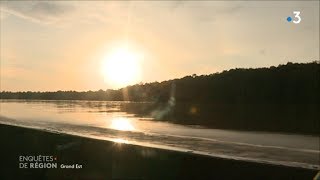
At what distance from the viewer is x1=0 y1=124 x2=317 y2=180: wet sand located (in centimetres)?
845

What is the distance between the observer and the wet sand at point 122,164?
845 cm

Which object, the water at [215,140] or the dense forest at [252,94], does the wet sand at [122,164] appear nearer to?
the water at [215,140]

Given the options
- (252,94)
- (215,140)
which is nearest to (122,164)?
(215,140)

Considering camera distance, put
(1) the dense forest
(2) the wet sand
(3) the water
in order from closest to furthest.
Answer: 1. (2) the wet sand
2. (3) the water
3. (1) the dense forest

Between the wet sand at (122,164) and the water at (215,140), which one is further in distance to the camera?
the water at (215,140)

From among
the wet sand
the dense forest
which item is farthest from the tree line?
the wet sand

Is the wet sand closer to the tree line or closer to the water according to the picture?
the water

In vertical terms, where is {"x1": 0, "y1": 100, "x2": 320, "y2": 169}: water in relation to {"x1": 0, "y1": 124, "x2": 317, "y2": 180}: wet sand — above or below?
below

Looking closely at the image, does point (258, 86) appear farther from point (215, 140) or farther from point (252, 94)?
point (215, 140)

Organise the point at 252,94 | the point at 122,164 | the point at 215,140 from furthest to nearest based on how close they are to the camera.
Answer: the point at 252,94 → the point at 215,140 → the point at 122,164

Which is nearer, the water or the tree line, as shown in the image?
the water

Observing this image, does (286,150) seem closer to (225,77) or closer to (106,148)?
(106,148)

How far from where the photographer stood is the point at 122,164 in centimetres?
1061

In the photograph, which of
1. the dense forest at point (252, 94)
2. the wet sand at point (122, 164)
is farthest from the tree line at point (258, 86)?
the wet sand at point (122, 164)
